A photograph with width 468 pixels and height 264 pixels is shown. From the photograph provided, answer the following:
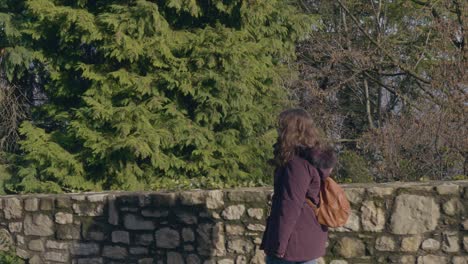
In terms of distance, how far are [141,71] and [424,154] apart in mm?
4845

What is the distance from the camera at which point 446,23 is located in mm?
12109

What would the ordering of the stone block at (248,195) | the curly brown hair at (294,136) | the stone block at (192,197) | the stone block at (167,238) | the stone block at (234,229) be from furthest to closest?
the stone block at (167,238) < the stone block at (192,197) < the stone block at (234,229) < the stone block at (248,195) < the curly brown hair at (294,136)

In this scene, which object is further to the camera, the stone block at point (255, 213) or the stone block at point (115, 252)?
the stone block at point (115, 252)

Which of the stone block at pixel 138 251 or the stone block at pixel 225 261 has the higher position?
the stone block at pixel 138 251

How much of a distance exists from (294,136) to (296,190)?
332 mm

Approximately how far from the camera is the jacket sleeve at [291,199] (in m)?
4.09

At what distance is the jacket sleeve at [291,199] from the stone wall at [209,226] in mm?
1755

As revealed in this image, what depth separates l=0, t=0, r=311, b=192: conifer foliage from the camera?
37.2ft

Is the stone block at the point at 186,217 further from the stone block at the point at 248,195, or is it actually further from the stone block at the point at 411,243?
the stone block at the point at 411,243

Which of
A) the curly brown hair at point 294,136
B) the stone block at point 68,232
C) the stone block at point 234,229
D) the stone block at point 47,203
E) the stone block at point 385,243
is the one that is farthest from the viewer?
the stone block at point 47,203

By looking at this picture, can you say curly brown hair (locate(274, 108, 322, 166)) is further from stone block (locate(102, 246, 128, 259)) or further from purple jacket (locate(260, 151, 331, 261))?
stone block (locate(102, 246, 128, 259))

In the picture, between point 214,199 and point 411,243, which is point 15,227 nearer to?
point 214,199

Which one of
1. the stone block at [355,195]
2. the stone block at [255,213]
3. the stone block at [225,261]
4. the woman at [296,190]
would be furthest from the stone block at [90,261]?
Result: the woman at [296,190]

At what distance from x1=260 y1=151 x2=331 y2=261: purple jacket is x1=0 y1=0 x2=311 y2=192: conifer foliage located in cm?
666
